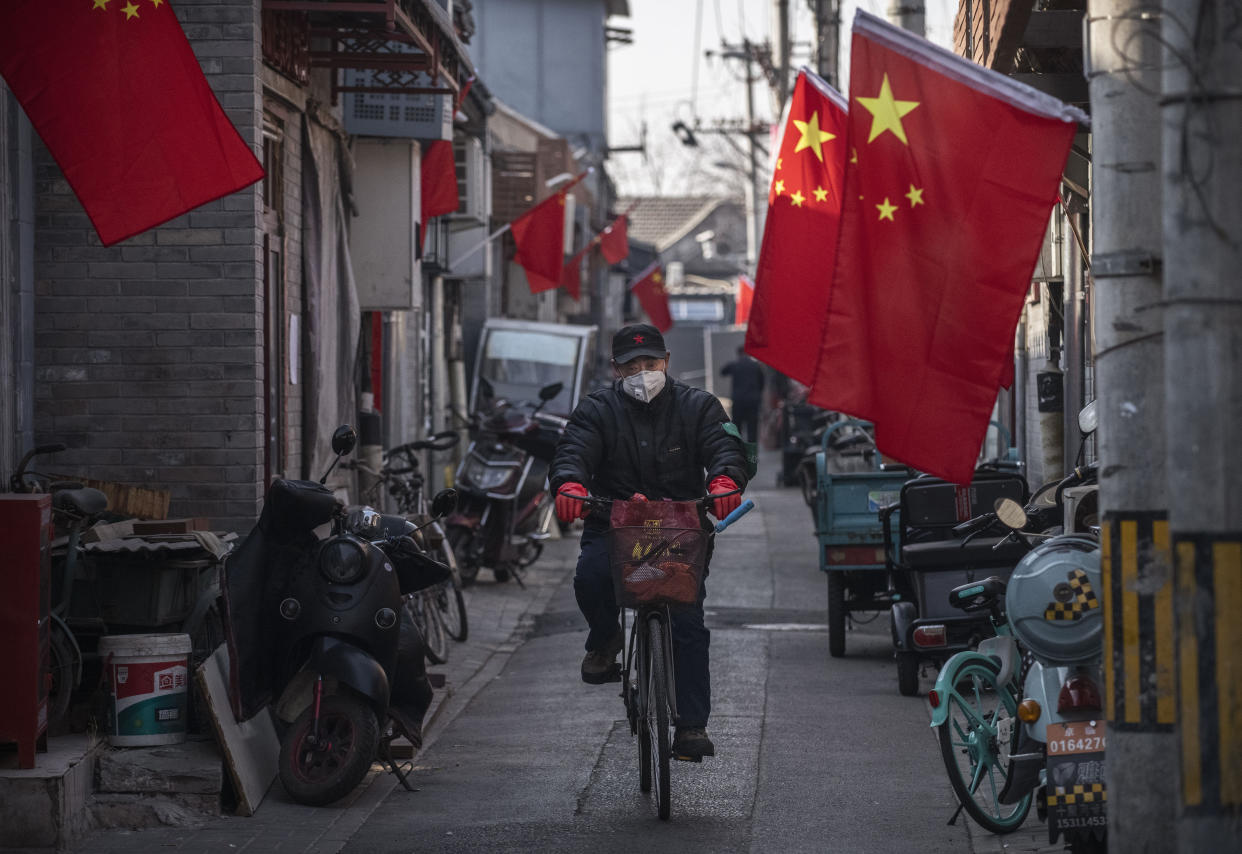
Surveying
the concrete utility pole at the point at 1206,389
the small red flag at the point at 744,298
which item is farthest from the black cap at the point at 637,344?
the small red flag at the point at 744,298

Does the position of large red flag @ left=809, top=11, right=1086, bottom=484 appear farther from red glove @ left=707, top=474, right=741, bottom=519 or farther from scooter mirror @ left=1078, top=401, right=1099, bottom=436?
scooter mirror @ left=1078, top=401, right=1099, bottom=436

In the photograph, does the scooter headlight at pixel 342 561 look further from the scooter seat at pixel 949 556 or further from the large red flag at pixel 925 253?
the scooter seat at pixel 949 556

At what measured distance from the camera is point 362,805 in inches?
274

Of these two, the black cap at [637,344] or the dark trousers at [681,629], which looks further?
the black cap at [637,344]

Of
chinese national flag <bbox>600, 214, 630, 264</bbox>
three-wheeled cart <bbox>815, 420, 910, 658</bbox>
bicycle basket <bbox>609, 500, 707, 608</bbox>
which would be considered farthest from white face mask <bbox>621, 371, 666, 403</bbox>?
chinese national flag <bbox>600, 214, 630, 264</bbox>

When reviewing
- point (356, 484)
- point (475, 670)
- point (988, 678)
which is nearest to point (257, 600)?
point (988, 678)

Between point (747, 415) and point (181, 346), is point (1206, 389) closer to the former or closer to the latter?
point (181, 346)

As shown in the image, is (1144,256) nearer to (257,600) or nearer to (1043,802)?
(1043,802)

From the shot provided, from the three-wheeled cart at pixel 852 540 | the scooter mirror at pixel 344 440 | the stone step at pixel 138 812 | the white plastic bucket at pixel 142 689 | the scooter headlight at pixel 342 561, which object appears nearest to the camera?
the stone step at pixel 138 812

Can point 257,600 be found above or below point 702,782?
above

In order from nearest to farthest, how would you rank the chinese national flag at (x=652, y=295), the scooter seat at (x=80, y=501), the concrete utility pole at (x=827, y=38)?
the scooter seat at (x=80, y=501)
the concrete utility pole at (x=827, y=38)
the chinese national flag at (x=652, y=295)

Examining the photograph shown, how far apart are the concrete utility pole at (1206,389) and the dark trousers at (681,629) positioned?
295cm

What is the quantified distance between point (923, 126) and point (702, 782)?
2.90 metres

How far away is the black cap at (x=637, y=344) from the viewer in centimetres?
726
